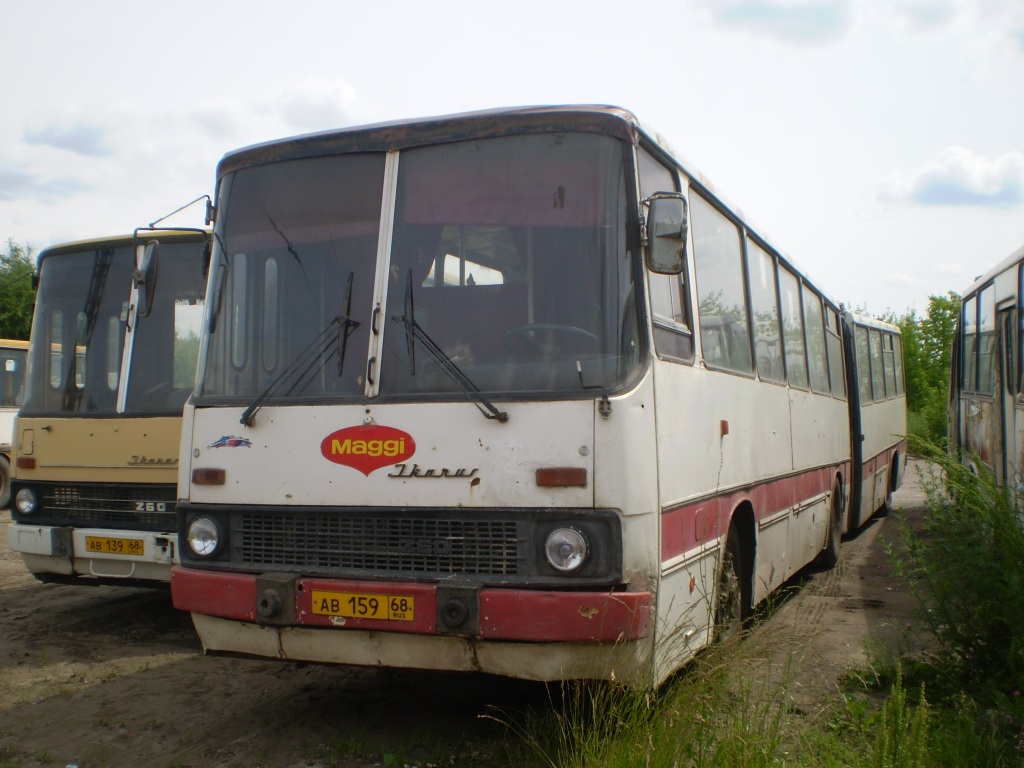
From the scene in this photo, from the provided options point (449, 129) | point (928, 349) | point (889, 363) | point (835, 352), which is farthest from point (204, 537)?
point (928, 349)

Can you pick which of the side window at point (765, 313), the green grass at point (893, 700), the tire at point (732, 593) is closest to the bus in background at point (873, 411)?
the side window at point (765, 313)

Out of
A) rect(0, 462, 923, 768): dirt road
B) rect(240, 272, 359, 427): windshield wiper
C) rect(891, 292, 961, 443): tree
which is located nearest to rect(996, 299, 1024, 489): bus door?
rect(0, 462, 923, 768): dirt road

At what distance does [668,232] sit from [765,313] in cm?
351

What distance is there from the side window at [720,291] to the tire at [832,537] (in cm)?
436

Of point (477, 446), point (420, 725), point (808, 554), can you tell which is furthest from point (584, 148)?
point (808, 554)

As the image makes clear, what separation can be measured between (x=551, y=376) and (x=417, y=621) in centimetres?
121

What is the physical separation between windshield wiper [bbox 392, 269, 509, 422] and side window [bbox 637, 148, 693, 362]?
33.0 inches

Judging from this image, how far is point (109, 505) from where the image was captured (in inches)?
323

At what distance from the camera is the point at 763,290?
27.0ft

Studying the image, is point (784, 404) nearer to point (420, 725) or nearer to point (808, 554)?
point (808, 554)

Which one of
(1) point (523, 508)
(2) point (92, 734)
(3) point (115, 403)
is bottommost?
(2) point (92, 734)

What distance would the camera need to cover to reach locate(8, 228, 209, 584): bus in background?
805 cm

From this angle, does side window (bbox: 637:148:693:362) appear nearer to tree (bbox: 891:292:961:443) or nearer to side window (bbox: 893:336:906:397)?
side window (bbox: 893:336:906:397)

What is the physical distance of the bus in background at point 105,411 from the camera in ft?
26.4
